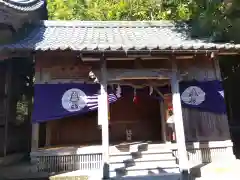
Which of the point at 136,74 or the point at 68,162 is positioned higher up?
the point at 136,74

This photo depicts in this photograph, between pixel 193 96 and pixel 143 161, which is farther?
pixel 193 96

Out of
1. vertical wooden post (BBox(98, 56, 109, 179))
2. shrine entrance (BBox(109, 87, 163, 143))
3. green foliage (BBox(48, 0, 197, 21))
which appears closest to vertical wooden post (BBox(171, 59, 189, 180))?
vertical wooden post (BBox(98, 56, 109, 179))

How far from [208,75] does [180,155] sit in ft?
11.6

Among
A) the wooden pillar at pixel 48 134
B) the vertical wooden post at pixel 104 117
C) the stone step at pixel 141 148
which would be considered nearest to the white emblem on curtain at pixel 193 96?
the stone step at pixel 141 148

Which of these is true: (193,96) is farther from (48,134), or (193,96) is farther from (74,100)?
(48,134)

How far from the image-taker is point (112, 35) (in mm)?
11125

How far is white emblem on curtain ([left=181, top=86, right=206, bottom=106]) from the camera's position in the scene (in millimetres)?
9297

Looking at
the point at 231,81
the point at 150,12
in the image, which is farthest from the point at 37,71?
the point at 150,12

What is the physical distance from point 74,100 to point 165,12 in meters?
12.2

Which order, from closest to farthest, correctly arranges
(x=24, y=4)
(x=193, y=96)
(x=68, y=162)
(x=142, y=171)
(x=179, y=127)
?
(x=142, y=171) → (x=179, y=127) → (x=68, y=162) → (x=193, y=96) → (x=24, y=4)

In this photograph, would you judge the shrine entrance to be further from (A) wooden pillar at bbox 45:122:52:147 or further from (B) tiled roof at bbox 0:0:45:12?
(B) tiled roof at bbox 0:0:45:12

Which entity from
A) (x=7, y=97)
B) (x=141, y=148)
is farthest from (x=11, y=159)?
(x=141, y=148)

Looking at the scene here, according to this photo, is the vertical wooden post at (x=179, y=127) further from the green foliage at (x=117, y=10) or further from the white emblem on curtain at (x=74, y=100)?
the green foliage at (x=117, y=10)

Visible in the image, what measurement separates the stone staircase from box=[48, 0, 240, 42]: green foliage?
4.95 metres
